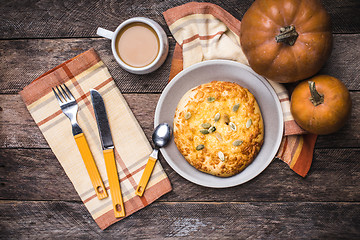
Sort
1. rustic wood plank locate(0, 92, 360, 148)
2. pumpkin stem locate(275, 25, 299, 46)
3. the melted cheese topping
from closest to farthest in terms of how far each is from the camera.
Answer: pumpkin stem locate(275, 25, 299, 46), the melted cheese topping, rustic wood plank locate(0, 92, 360, 148)

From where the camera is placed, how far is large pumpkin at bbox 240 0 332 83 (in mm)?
1353

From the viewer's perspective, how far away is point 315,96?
139cm

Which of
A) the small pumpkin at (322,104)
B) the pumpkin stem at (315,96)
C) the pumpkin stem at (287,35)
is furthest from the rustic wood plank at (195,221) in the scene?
the pumpkin stem at (287,35)

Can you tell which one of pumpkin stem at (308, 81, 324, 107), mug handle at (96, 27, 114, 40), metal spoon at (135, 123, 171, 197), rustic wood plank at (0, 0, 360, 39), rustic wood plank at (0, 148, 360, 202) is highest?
rustic wood plank at (0, 0, 360, 39)

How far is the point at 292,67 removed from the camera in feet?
4.60

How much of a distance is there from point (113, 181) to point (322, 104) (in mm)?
1184

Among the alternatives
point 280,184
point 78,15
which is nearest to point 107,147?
point 78,15

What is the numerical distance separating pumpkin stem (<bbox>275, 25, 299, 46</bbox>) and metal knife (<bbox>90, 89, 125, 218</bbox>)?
1007mm

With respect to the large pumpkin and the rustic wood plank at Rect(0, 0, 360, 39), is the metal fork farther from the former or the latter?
the large pumpkin

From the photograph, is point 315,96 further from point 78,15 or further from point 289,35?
point 78,15

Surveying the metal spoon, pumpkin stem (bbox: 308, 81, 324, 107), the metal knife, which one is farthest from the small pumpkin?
the metal knife

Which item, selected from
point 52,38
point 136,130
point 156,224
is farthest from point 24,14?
point 156,224

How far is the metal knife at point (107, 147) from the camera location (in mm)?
1720

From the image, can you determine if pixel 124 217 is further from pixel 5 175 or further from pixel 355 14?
pixel 355 14
